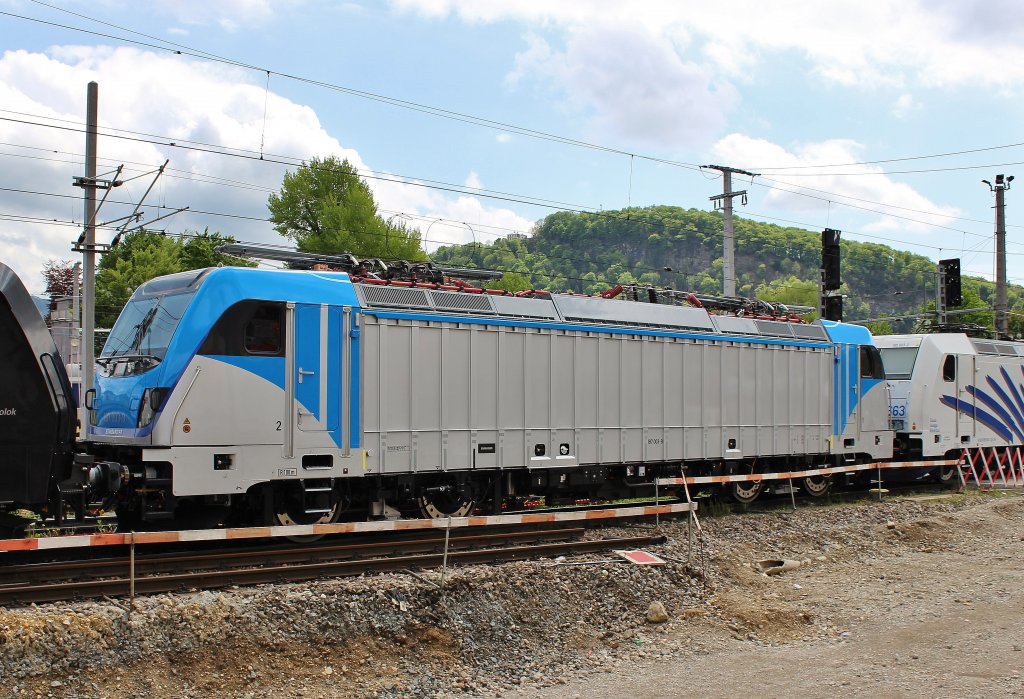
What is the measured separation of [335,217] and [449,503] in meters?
30.3

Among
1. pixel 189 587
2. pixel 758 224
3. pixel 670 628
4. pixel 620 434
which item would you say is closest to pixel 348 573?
pixel 189 587

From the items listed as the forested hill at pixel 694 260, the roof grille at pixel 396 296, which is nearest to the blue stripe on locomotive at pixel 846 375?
the roof grille at pixel 396 296

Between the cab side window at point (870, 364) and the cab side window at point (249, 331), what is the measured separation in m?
14.4

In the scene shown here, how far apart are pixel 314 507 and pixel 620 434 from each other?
5966mm

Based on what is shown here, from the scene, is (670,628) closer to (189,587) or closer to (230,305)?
(189,587)

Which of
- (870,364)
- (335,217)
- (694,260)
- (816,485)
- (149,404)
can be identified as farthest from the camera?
(694,260)

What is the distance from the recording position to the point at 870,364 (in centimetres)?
2114

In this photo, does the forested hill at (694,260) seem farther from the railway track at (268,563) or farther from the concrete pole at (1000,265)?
the railway track at (268,563)

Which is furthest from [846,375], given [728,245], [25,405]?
[25,405]

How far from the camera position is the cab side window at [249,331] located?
459 inches

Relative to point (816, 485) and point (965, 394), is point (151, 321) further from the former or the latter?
point (965, 394)

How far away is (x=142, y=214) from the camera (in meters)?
20.2

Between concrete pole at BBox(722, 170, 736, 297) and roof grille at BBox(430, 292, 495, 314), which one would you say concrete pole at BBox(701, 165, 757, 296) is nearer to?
concrete pole at BBox(722, 170, 736, 297)

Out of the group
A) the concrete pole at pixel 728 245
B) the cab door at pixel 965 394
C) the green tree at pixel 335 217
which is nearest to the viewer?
the cab door at pixel 965 394
